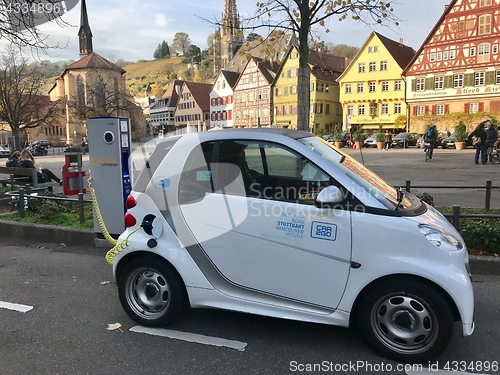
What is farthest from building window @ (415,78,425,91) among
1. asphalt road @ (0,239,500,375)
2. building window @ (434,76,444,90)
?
asphalt road @ (0,239,500,375)

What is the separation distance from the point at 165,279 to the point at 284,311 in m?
1.16

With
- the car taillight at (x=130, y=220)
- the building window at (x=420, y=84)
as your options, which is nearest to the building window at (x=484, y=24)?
the building window at (x=420, y=84)

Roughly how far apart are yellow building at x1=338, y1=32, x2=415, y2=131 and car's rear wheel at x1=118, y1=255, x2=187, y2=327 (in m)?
52.0

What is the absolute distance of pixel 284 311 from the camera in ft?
11.8

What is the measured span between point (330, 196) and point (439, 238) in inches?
35.5

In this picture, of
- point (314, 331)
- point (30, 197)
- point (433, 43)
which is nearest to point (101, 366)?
point (314, 331)

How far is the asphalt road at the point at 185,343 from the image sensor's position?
3.35m

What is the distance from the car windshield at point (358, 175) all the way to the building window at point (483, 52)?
50.8 meters

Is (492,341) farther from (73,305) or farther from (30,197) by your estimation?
(30,197)

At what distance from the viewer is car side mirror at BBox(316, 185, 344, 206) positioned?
331 cm

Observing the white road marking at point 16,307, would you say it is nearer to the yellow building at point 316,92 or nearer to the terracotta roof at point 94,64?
the yellow building at point 316,92

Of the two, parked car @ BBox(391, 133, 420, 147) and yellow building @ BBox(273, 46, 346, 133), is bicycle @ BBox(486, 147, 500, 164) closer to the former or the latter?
parked car @ BBox(391, 133, 420, 147)

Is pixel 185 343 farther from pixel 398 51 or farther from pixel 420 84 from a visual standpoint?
pixel 398 51

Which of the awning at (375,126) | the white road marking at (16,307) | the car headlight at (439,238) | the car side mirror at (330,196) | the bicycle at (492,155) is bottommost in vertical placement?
the white road marking at (16,307)
